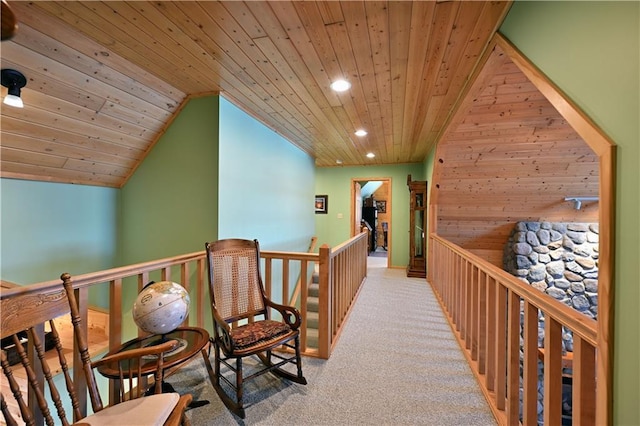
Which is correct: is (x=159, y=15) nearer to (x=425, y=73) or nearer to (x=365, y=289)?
(x=425, y=73)

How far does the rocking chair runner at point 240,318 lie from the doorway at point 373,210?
178 inches

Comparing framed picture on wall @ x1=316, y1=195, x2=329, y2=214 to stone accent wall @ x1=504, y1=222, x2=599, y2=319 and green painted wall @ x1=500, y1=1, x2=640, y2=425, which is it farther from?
green painted wall @ x1=500, y1=1, x2=640, y2=425

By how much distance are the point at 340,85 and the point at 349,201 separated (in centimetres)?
426

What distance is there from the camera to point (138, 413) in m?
1.17

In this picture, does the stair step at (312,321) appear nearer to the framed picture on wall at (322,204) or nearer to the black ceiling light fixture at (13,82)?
the framed picture on wall at (322,204)

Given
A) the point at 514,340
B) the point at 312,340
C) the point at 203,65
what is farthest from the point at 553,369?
the point at 312,340

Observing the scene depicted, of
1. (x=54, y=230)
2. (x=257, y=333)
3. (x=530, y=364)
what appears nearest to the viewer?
(x=530, y=364)

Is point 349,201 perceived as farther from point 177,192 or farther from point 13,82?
point 13,82

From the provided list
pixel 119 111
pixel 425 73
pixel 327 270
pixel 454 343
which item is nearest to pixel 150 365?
pixel 327 270

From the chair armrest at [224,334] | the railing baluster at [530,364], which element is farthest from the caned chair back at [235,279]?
the railing baluster at [530,364]

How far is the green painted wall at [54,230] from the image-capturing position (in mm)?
2572

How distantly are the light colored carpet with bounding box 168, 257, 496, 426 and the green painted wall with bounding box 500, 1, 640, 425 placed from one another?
120cm

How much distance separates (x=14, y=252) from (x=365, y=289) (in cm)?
411

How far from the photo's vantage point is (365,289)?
180 inches
